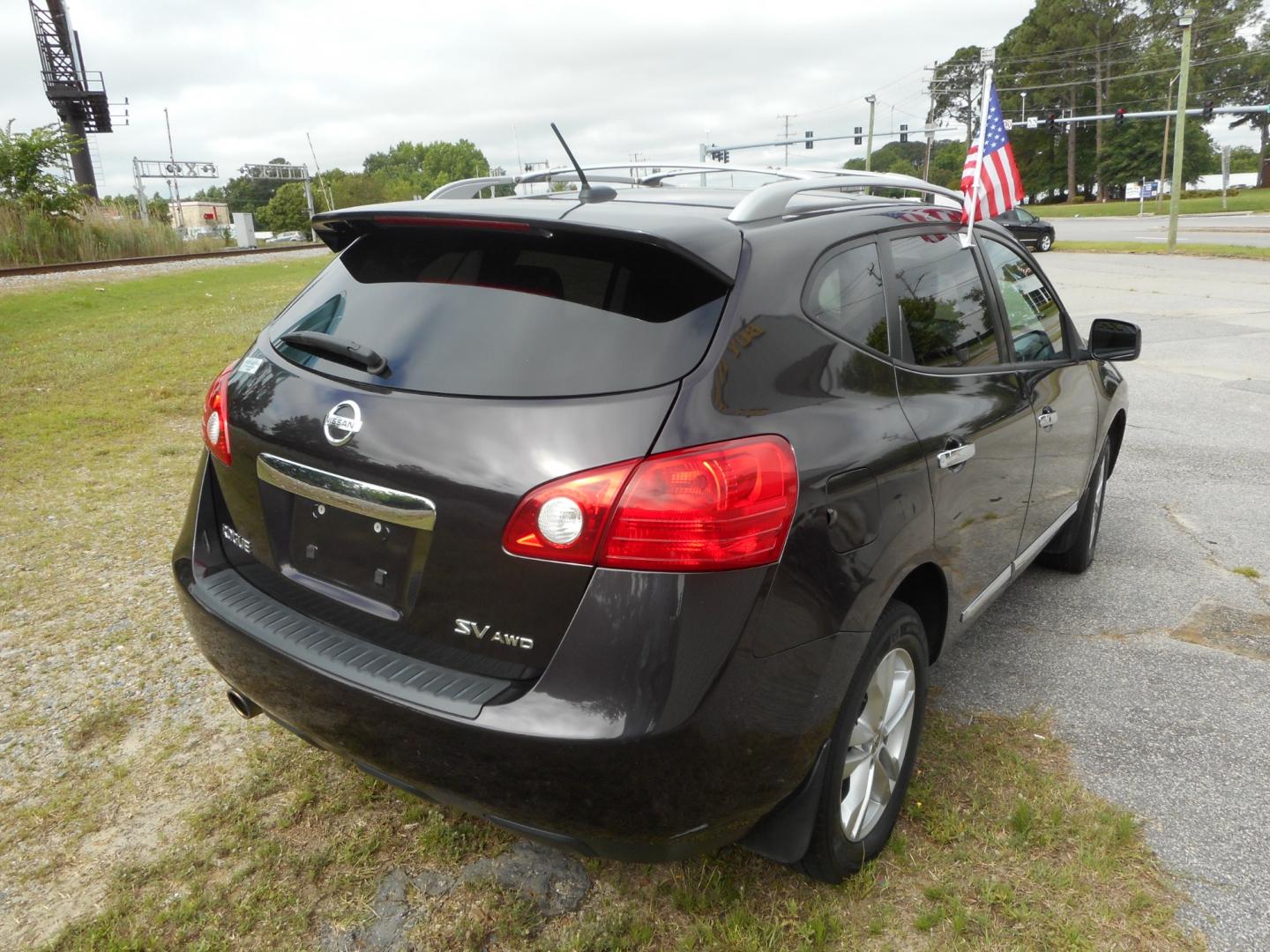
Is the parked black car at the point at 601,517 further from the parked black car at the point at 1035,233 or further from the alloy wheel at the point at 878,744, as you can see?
the parked black car at the point at 1035,233

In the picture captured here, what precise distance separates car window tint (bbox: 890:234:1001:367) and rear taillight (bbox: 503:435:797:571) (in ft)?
3.33

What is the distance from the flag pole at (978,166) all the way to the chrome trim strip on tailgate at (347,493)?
7.02ft

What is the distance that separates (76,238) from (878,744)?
25.4 metres

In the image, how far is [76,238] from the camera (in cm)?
2266

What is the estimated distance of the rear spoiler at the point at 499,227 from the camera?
2.02 meters

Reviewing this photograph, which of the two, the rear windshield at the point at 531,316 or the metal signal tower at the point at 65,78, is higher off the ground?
the metal signal tower at the point at 65,78

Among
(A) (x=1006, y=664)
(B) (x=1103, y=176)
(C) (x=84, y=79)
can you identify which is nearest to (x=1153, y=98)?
(B) (x=1103, y=176)

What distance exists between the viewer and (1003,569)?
10.8 feet

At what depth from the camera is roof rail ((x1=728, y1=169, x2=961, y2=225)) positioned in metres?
2.30

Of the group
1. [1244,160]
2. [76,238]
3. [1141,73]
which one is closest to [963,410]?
[76,238]

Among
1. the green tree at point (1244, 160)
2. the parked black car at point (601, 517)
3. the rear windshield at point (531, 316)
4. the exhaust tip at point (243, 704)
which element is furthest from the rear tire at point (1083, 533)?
the green tree at point (1244, 160)

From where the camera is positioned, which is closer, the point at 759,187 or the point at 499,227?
the point at 499,227

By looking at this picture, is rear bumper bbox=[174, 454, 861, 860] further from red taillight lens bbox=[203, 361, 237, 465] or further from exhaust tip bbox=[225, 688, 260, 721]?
red taillight lens bbox=[203, 361, 237, 465]

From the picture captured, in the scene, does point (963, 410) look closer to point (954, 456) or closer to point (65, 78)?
point (954, 456)
